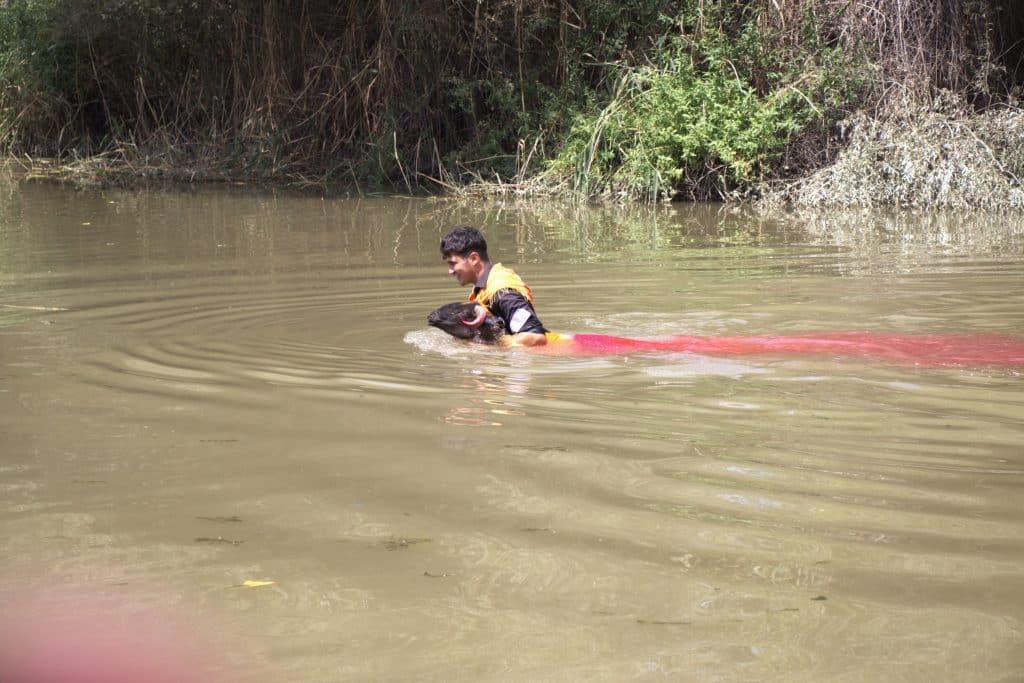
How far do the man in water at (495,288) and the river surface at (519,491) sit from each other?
0.51 feet

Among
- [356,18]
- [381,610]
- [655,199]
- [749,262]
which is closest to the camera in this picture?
[381,610]

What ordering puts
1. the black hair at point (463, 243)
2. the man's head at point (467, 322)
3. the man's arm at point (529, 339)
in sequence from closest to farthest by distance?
1. the man's arm at point (529, 339)
2. the man's head at point (467, 322)
3. the black hair at point (463, 243)

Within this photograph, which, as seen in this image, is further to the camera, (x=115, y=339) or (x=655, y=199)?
(x=655, y=199)

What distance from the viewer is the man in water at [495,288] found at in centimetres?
663

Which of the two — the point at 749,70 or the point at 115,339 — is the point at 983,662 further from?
the point at 749,70

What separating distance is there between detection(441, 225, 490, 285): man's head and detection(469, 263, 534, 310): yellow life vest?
0.09 metres

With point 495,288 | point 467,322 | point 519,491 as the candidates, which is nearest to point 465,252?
point 495,288

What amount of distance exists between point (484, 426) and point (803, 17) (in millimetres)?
12661

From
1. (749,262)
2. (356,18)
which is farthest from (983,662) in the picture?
(356,18)

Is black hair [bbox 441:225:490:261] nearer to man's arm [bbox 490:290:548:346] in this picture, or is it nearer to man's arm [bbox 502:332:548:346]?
man's arm [bbox 490:290:548:346]

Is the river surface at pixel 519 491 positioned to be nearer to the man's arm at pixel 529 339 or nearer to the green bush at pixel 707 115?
the man's arm at pixel 529 339

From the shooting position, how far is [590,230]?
516 inches

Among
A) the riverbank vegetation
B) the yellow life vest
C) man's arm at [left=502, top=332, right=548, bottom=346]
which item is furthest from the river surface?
the riverbank vegetation

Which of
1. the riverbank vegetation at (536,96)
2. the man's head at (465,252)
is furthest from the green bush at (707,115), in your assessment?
the man's head at (465,252)
